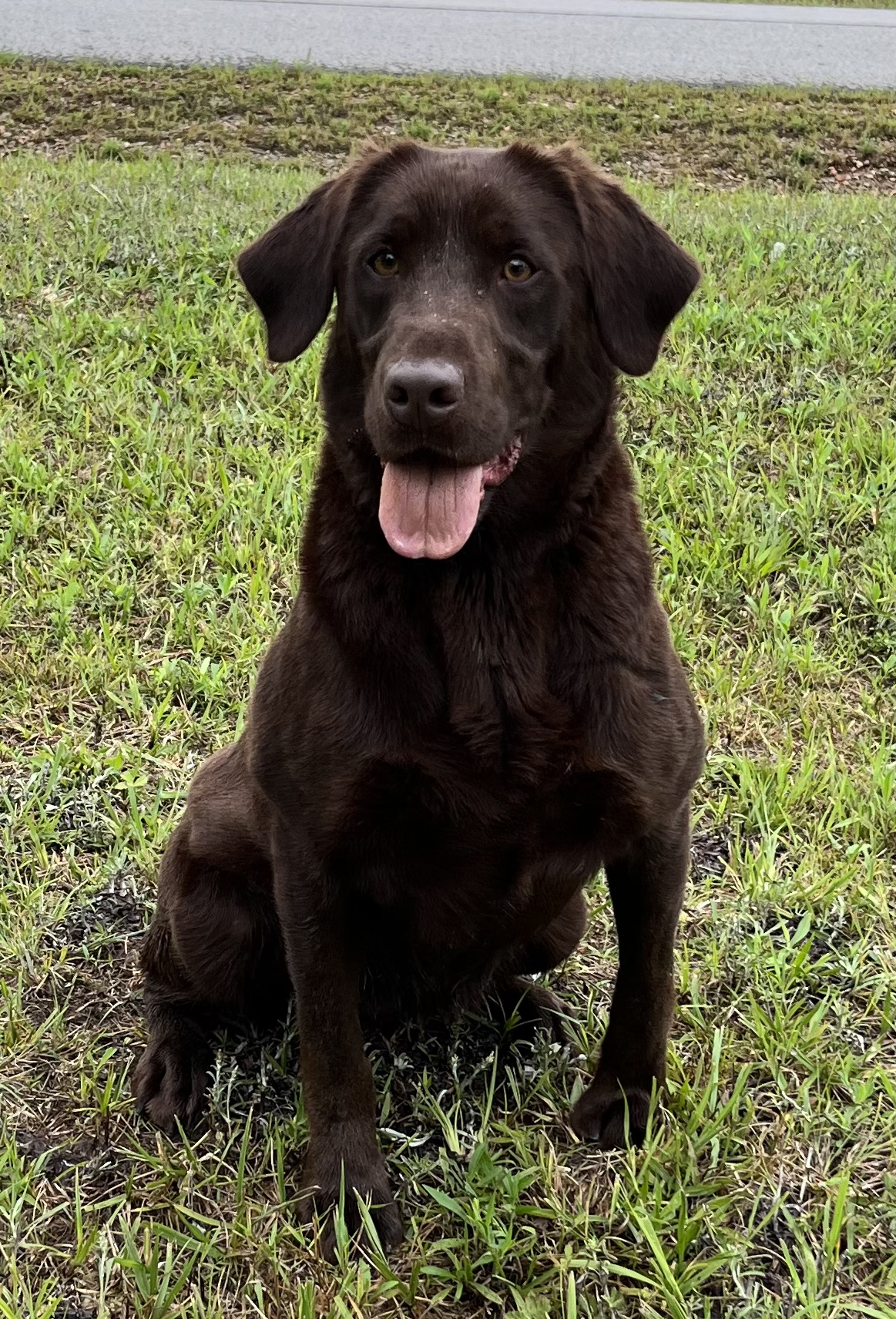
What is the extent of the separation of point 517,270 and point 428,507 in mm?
426

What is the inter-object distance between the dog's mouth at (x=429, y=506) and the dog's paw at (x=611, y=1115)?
1090mm

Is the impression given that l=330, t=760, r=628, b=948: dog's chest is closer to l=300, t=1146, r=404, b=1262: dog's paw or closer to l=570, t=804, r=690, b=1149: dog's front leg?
l=570, t=804, r=690, b=1149: dog's front leg

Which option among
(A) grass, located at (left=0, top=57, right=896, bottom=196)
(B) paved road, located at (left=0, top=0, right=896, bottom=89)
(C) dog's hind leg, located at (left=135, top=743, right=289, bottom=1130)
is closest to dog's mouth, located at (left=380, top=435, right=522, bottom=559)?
(C) dog's hind leg, located at (left=135, top=743, right=289, bottom=1130)

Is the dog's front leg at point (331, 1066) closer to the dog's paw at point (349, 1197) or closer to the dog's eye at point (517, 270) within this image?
the dog's paw at point (349, 1197)

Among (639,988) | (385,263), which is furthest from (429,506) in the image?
(639,988)

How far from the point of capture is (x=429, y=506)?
2092 millimetres

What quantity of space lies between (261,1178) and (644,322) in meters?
1.65

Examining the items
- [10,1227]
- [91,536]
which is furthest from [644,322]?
[91,536]

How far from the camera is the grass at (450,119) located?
A: 773 centimetres

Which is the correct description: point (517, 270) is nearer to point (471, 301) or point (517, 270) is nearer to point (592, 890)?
point (471, 301)

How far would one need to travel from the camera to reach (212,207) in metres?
6.13

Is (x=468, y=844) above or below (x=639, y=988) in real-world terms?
above

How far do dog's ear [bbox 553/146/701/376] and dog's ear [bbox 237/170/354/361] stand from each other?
40cm

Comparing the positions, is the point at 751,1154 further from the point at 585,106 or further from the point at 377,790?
the point at 585,106
